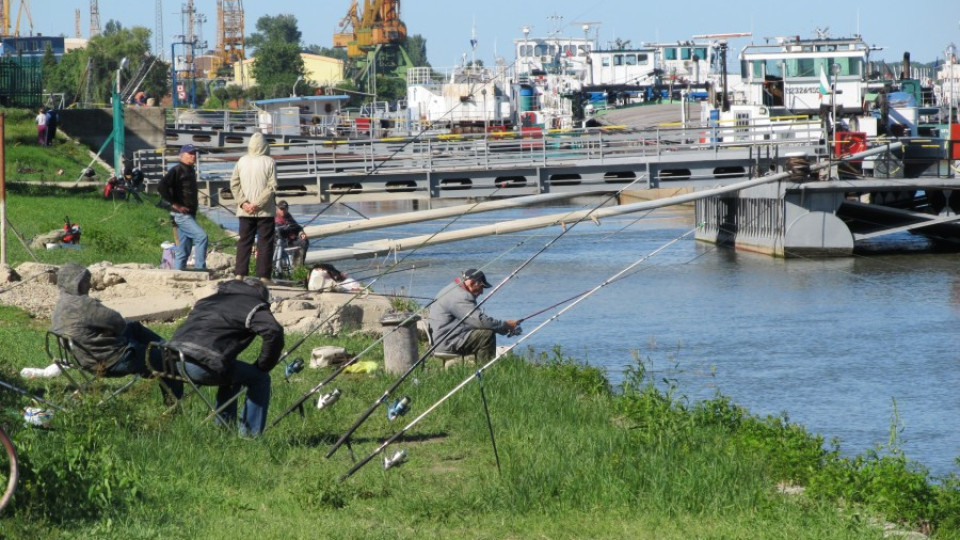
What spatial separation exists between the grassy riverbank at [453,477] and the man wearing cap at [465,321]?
5.32 ft

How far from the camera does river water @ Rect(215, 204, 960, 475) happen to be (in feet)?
44.7

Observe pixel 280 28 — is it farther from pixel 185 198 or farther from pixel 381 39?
pixel 185 198

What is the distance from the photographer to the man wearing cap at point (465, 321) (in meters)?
12.2

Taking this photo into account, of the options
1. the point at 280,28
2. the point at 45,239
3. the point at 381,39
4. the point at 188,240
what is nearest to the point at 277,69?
the point at 381,39

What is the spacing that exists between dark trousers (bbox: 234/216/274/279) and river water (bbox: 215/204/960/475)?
83.7 inches

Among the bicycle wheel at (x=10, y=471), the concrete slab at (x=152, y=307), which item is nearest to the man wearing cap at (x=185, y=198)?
the concrete slab at (x=152, y=307)

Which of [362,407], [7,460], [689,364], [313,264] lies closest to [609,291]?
[313,264]

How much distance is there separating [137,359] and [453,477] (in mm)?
2187

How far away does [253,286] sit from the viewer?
849 centimetres

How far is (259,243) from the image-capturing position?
14891 millimetres

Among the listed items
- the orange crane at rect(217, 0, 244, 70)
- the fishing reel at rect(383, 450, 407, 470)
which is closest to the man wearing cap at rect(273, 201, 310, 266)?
the fishing reel at rect(383, 450, 407, 470)

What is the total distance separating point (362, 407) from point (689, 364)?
7.25 meters

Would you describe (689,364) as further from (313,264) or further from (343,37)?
(343,37)

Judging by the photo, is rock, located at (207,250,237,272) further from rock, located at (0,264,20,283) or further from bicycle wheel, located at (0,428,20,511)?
bicycle wheel, located at (0,428,20,511)
